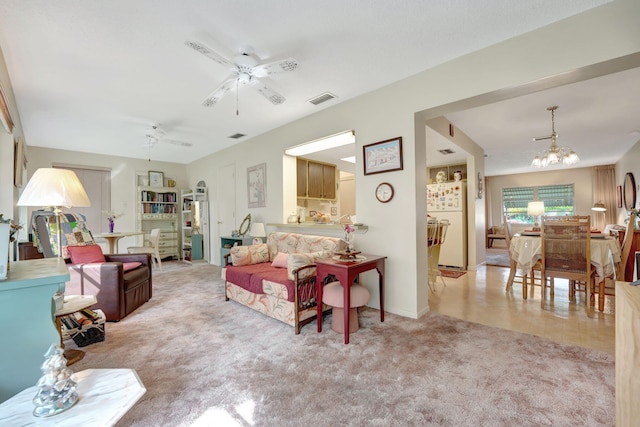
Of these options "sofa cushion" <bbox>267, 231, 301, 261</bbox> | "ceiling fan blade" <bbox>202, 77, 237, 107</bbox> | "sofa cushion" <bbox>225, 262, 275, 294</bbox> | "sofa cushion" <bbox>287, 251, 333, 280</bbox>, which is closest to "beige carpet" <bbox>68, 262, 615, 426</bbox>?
"sofa cushion" <bbox>225, 262, 275, 294</bbox>

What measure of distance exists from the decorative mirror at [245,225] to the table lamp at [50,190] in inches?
117

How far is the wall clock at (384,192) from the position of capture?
3.00m

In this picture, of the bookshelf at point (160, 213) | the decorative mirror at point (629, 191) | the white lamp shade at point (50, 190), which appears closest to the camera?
the white lamp shade at point (50, 190)

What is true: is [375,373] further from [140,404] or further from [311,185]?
[311,185]

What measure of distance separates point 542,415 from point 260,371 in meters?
1.70

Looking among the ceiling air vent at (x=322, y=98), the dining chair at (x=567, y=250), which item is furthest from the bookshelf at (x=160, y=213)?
the dining chair at (x=567, y=250)

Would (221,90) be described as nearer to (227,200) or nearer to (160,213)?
(227,200)

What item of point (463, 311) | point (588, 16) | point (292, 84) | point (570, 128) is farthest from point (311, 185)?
point (570, 128)

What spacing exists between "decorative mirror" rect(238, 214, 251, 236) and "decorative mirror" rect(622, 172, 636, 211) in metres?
7.50

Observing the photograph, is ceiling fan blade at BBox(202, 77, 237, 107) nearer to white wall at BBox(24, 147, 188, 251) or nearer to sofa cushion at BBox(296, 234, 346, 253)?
sofa cushion at BBox(296, 234, 346, 253)

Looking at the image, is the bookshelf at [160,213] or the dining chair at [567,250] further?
the bookshelf at [160,213]

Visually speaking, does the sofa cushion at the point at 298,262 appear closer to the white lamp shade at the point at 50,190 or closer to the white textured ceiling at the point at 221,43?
the white lamp shade at the point at 50,190

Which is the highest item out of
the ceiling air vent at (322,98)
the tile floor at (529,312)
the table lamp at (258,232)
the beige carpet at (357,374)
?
the ceiling air vent at (322,98)

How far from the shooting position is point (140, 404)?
5.22 feet
